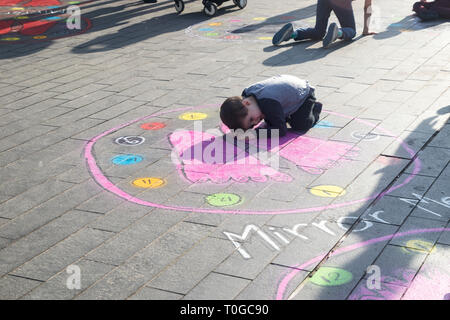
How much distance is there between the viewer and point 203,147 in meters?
5.74

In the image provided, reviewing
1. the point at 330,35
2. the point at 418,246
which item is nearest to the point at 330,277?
the point at 418,246

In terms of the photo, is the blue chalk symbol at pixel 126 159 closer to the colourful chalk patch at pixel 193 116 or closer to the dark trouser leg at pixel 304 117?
the colourful chalk patch at pixel 193 116

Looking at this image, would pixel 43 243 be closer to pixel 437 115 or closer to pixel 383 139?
pixel 383 139

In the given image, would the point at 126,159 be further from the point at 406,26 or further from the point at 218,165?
the point at 406,26

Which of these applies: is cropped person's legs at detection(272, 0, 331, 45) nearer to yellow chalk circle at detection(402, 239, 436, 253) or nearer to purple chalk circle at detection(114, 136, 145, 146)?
purple chalk circle at detection(114, 136, 145, 146)

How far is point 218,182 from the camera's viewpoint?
5039mm

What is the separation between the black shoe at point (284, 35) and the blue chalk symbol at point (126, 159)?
431 centimetres

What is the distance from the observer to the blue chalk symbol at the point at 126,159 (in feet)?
18.0

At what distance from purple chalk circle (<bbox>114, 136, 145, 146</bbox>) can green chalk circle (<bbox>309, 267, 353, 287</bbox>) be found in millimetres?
2687

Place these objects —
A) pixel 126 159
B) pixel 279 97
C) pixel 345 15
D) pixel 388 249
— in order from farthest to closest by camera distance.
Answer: pixel 345 15
pixel 279 97
pixel 126 159
pixel 388 249

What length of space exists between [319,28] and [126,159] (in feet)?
16.0

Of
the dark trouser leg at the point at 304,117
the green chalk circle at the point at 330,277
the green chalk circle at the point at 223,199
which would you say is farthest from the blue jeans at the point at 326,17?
the green chalk circle at the point at 330,277

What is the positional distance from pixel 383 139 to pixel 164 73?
11.6 ft
